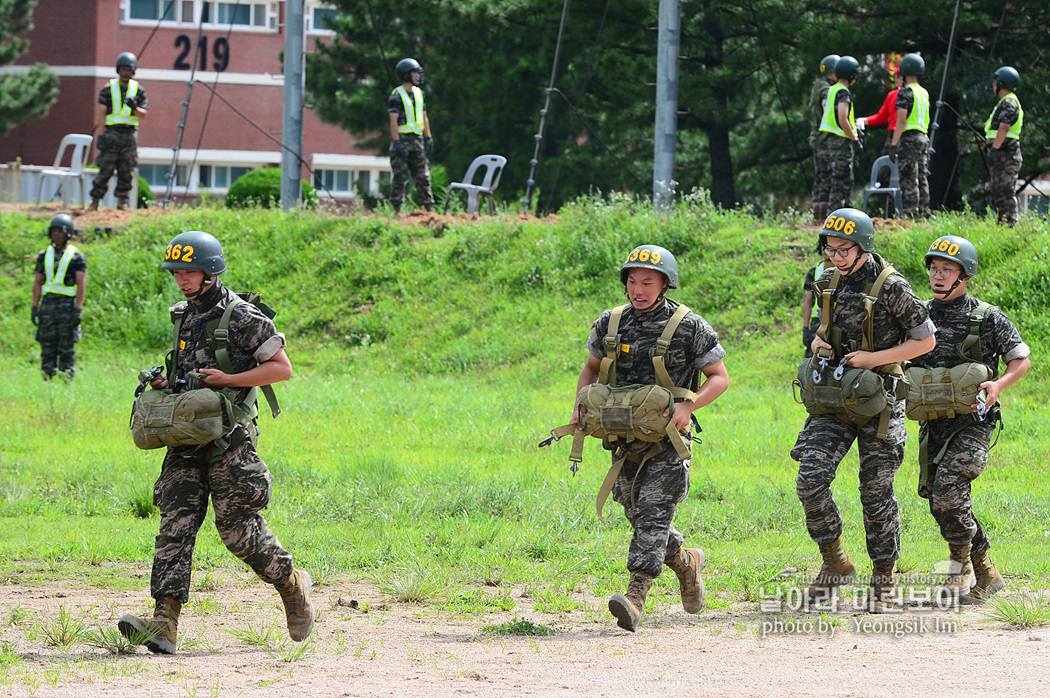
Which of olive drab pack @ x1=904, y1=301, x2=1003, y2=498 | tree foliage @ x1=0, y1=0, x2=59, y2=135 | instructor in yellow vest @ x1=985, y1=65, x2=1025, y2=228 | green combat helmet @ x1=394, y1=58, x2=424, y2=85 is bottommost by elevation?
olive drab pack @ x1=904, y1=301, x2=1003, y2=498

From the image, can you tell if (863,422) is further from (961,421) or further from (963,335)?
(963,335)

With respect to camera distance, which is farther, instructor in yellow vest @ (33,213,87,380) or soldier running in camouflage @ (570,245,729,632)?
instructor in yellow vest @ (33,213,87,380)

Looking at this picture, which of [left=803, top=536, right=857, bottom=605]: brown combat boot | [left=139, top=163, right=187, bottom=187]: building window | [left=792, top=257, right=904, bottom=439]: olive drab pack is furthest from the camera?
[left=139, top=163, right=187, bottom=187]: building window

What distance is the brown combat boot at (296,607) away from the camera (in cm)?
614

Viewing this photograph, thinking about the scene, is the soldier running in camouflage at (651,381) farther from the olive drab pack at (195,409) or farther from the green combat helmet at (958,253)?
the olive drab pack at (195,409)

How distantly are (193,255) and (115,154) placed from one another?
45.6 ft

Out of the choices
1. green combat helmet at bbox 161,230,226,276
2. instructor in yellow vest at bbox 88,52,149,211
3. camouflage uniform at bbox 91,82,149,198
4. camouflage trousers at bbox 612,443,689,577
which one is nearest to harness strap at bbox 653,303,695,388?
camouflage trousers at bbox 612,443,689,577

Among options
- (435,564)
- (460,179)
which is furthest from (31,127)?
(435,564)

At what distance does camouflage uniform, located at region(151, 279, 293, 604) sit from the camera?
19.6ft

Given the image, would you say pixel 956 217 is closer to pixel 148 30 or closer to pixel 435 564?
pixel 435 564

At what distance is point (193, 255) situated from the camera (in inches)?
237

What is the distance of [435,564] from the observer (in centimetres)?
791

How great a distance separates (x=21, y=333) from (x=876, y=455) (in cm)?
1459

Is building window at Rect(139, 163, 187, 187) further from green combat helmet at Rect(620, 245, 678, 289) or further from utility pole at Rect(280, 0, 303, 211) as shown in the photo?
green combat helmet at Rect(620, 245, 678, 289)
